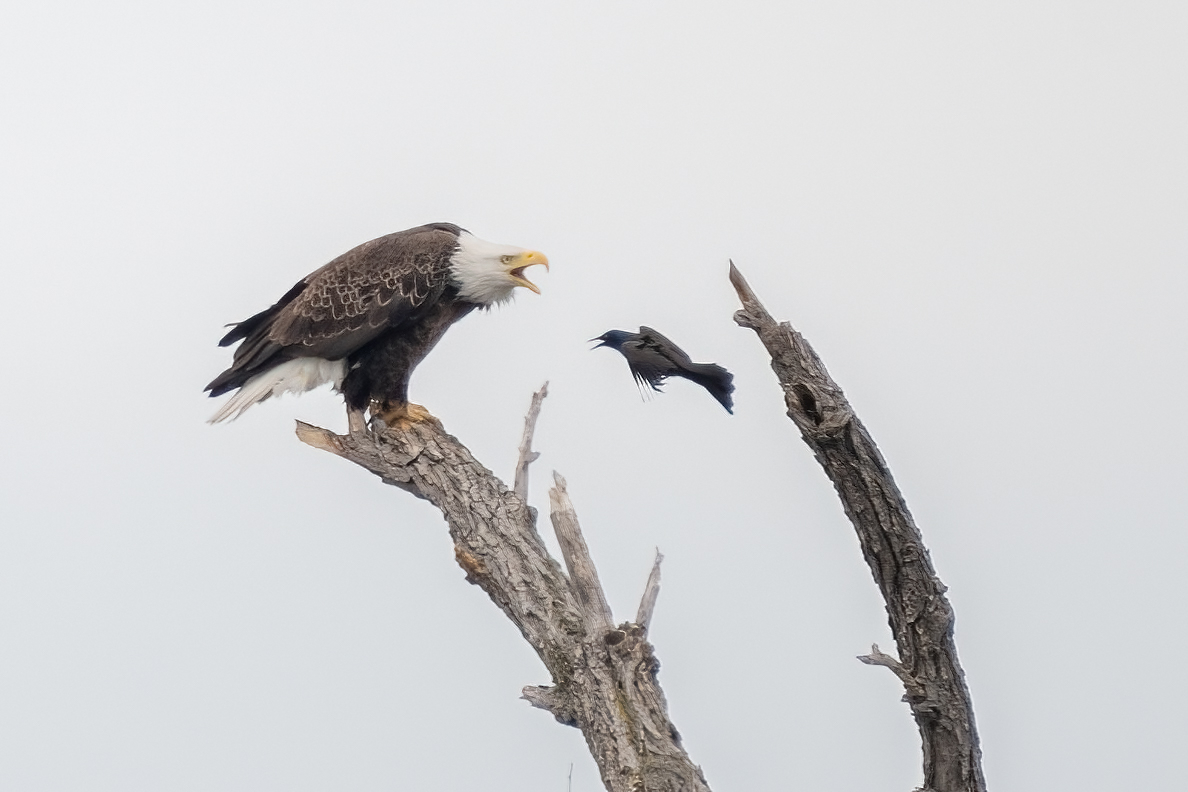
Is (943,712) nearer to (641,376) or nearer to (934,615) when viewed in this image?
(934,615)

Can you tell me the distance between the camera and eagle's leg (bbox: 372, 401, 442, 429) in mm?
5500

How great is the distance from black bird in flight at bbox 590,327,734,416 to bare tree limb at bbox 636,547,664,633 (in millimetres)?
652

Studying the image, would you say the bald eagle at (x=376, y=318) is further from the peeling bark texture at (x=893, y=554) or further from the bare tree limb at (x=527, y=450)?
the peeling bark texture at (x=893, y=554)

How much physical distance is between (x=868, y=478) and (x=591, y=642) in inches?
44.9

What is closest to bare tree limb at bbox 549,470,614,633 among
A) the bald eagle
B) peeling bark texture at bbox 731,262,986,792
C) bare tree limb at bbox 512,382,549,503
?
bare tree limb at bbox 512,382,549,503

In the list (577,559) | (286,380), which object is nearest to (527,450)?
(577,559)

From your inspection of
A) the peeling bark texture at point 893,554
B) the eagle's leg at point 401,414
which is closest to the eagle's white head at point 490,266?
the eagle's leg at point 401,414

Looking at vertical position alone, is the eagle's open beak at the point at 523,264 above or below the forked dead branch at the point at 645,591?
above

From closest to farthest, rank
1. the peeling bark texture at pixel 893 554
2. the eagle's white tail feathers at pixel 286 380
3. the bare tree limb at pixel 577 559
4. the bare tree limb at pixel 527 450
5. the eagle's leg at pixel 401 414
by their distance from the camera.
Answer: the peeling bark texture at pixel 893 554, the bare tree limb at pixel 577 559, the bare tree limb at pixel 527 450, the eagle's leg at pixel 401 414, the eagle's white tail feathers at pixel 286 380

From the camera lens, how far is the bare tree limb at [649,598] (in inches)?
167

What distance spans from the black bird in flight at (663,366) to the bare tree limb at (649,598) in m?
0.65

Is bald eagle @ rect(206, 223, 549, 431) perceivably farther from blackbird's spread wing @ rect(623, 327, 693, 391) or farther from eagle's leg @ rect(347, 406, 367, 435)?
blackbird's spread wing @ rect(623, 327, 693, 391)

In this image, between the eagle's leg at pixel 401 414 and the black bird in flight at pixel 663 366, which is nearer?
the black bird in flight at pixel 663 366

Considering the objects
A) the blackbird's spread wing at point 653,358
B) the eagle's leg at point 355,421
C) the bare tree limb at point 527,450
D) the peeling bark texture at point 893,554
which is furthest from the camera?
the eagle's leg at point 355,421
